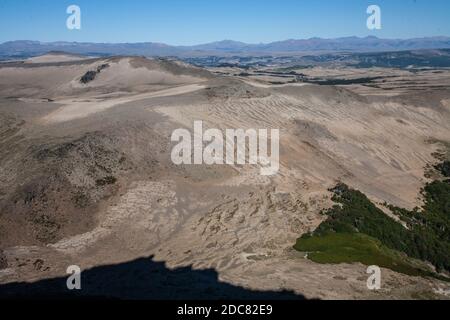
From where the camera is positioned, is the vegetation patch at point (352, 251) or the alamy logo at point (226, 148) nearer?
the vegetation patch at point (352, 251)

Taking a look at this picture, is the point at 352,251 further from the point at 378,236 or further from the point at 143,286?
the point at 143,286

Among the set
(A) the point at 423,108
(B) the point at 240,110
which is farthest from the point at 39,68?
(A) the point at 423,108

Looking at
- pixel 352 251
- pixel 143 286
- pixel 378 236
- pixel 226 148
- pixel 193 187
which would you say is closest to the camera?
pixel 143 286

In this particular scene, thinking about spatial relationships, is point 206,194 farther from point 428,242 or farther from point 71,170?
point 428,242

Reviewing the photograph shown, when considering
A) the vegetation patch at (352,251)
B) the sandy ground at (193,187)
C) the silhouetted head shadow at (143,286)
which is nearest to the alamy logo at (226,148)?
the sandy ground at (193,187)

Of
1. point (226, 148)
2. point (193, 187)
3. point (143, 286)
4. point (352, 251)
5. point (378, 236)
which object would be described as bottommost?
point (378, 236)

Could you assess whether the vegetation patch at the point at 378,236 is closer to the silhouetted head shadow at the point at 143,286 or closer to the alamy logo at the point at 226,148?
the silhouetted head shadow at the point at 143,286

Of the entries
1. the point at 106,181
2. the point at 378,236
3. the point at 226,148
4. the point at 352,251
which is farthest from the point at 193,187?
the point at 378,236
